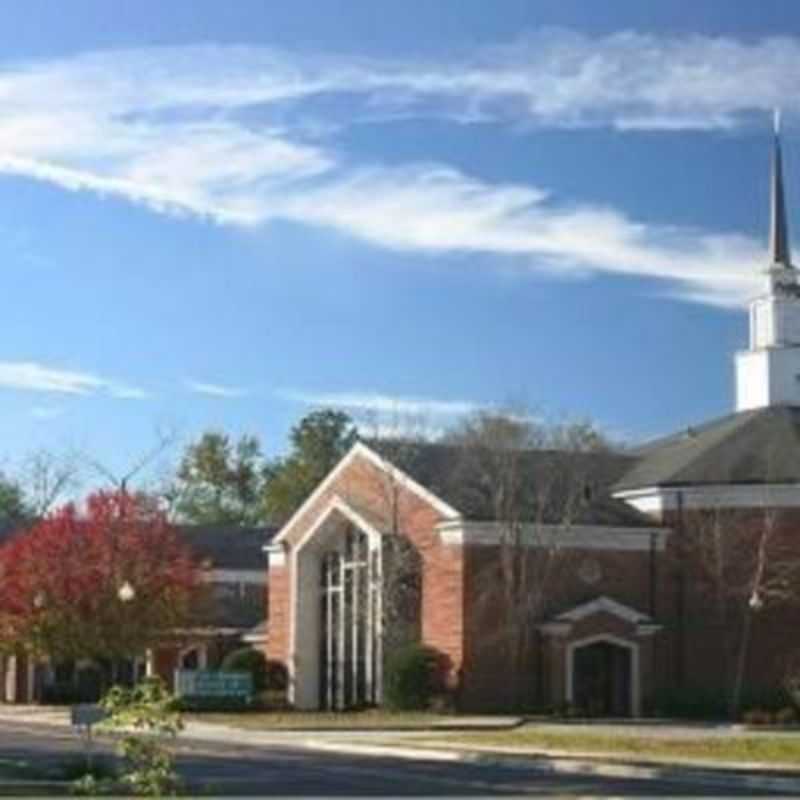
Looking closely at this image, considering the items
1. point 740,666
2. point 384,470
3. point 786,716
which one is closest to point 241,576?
point 384,470

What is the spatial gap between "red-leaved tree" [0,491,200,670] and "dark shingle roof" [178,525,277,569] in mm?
12316

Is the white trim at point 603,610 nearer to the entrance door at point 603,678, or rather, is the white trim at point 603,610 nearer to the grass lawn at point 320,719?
the entrance door at point 603,678

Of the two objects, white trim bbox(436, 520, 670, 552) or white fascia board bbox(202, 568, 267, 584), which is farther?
white fascia board bbox(202, 568, 267, 584)

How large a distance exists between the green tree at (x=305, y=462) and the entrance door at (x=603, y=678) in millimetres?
52479

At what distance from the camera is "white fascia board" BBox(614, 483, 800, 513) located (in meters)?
59.3

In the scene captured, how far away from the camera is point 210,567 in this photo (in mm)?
75625

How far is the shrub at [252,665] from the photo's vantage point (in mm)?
65875

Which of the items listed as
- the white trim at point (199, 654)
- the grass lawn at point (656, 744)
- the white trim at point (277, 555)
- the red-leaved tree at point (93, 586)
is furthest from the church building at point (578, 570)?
the grass lawn at point (656, 744)

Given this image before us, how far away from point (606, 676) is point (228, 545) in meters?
28.1

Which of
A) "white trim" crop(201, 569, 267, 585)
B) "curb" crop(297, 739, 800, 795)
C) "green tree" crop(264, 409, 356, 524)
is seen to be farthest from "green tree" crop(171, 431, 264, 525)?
"curb" crop(297, 739, 800, 795)

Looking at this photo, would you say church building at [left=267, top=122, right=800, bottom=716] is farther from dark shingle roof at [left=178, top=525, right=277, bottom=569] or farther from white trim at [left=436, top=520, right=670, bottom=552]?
dark shingle roof at [left=178, top=525, right=277, bottom=569]

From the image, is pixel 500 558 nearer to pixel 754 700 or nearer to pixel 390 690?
pixel 390 690

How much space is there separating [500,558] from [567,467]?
20.0 feet

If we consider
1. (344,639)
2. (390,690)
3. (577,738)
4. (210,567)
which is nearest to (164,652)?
(210,567)
